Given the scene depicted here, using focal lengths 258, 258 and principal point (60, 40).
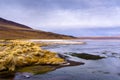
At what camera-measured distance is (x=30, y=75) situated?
25281 mm

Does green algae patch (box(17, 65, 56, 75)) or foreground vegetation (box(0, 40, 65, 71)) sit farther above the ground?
foreground vegetation (box(0, 40, 65, 71))

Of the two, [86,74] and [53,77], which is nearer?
[53,77]

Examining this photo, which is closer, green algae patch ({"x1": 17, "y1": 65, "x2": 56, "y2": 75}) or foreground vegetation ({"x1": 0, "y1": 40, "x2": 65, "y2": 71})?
foreground vegetation ({"x1": 0, "y1": 40, "x2": 65, "y2": 71})

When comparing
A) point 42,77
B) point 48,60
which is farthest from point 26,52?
point 42,77

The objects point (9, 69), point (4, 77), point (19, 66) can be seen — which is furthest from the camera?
point (19, 66)

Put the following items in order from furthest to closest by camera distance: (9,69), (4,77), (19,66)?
1. (19,66)
2. (9,69)
3. (4,77)

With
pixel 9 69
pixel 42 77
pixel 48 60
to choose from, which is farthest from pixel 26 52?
pixel 42 77

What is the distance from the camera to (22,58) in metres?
28.5

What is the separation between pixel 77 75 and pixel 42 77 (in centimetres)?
386

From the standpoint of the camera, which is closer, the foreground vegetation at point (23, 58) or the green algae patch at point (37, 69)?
the foreground vegetation at point (23, 58)

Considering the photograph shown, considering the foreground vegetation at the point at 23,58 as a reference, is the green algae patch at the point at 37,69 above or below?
below

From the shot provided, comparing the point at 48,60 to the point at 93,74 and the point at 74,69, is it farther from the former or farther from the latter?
the point at 93,74

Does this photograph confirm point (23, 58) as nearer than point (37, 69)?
No

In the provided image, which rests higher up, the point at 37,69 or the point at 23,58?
the point at 23,58
